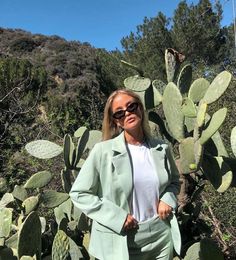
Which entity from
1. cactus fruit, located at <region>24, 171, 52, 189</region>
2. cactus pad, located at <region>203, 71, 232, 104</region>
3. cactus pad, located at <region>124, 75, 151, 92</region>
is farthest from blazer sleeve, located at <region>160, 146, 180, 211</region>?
cactus fruit, located at <region>24, 171, 52, 189</region>

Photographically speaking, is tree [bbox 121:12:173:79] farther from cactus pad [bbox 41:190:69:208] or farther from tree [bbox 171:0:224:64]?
cactus pad [bbox 41:190:69:208]

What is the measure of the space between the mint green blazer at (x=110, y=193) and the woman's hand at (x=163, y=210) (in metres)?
0.02

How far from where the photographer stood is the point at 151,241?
1.96m

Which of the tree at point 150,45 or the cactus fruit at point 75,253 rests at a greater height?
the tree at point 150,45

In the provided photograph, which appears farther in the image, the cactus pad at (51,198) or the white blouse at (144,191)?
the cactus pad at (51,198)

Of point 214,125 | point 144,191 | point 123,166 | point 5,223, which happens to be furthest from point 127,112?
point 5,223

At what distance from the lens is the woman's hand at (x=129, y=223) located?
1882mm

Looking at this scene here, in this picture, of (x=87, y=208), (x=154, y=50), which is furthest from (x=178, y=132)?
(x=154, y=50)

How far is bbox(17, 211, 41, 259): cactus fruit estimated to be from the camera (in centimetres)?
231

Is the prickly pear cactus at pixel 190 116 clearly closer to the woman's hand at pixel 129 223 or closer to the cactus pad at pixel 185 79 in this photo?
the cactus pad at pixel 185 79

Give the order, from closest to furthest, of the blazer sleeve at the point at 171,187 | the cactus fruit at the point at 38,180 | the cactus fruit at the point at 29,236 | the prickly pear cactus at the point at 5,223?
the blazer sleeve at the point at 171,187
the cactus fruit at the point at 29,236
the prickly pear cactus at the point at 5,223
the cactus fruit at the point at 38,180

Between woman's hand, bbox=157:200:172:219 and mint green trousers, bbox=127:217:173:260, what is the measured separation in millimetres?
23

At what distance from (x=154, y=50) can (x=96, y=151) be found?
1643cm

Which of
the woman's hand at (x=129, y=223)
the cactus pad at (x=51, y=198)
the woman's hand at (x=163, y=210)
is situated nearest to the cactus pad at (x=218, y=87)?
the woman's hand at (x=163, y=210)
